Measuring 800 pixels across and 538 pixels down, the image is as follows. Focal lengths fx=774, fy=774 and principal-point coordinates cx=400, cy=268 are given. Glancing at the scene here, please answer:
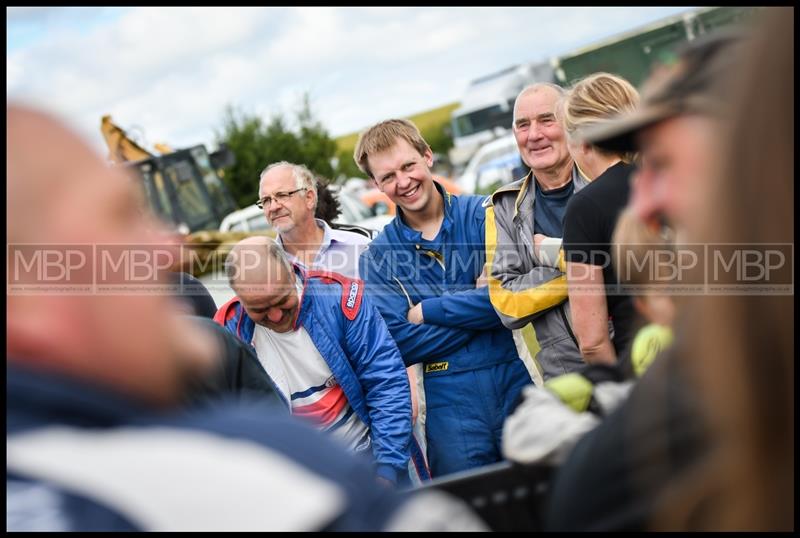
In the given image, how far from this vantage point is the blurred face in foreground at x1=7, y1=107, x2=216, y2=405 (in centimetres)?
84

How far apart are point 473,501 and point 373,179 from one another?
2437mm

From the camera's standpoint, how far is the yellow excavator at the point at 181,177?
15.6 meters

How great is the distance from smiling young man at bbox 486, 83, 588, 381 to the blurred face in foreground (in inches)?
90.2

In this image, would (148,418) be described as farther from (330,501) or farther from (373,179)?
(373,179)

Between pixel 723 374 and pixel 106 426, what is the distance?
69cm

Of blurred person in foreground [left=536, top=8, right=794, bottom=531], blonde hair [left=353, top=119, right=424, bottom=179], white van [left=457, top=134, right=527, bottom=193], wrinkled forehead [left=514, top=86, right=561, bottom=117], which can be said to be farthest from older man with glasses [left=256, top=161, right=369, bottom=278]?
white van [left=457, top=134, right=527, bottom=193]

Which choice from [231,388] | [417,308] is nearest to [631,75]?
[417,308]

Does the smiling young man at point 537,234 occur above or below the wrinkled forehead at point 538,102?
below

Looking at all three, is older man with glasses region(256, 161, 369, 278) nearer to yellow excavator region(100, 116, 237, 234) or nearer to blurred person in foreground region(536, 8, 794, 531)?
blurred person in foreground region(536, 8, 794, 531)

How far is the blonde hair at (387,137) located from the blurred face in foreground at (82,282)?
2.71m

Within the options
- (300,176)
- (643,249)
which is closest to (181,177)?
(300,176)

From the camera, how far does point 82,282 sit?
2.80 ft

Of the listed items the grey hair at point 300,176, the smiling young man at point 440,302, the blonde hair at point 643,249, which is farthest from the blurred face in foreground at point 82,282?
the grey hair at point 300,176

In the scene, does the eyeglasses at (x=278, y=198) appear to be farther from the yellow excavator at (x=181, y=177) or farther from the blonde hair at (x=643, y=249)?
the yellow excavator at (x=181, y=177)
